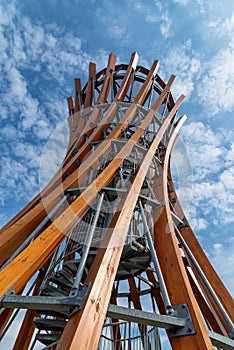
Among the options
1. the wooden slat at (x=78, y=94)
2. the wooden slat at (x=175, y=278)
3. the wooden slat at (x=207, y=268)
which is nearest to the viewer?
the wooden slat at (x=175, y=278)

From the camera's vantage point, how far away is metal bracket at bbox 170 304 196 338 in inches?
96.0

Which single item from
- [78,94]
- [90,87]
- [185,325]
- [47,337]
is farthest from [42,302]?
[78,94]

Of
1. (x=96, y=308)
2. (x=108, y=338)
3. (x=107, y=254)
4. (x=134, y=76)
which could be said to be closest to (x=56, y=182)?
(x=107, y=254)

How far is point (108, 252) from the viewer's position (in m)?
2.74

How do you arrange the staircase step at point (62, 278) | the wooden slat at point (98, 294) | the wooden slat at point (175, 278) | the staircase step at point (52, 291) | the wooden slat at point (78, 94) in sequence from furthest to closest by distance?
the wooden slat at point (78, 94) < the staircase step at point (52, 291) < the staircase step at point (62, 278) < the wooden slat at point (175, 278) < the wooden slat at point (98, 294)

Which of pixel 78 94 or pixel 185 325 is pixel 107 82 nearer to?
pixel 78 94

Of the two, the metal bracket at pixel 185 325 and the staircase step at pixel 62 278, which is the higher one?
the staircase step at pixel 62 278

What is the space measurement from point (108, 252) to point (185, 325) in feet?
3.17

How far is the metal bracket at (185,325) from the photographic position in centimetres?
244

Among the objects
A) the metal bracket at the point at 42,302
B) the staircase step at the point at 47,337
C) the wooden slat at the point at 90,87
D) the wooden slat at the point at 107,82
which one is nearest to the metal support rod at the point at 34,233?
the metal bracket at the point at 42,302

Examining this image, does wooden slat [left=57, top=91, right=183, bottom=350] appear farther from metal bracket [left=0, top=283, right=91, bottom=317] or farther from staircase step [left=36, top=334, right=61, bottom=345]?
staircase step [left=36, top=334, right=61, bottom=345]

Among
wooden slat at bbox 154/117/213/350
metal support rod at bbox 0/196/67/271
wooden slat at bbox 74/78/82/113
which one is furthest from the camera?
wooden slat at bbox 74/78/82/113

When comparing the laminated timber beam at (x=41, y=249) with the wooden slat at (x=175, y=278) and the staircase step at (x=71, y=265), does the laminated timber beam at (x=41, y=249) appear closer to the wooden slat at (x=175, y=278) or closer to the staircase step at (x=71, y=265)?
the wooden slat at (x=175, y=278)

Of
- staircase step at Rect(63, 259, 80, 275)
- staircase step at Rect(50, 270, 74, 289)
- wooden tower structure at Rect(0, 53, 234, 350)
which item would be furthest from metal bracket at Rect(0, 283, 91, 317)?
staircase step at Rect(63, 259, 80, 275)
